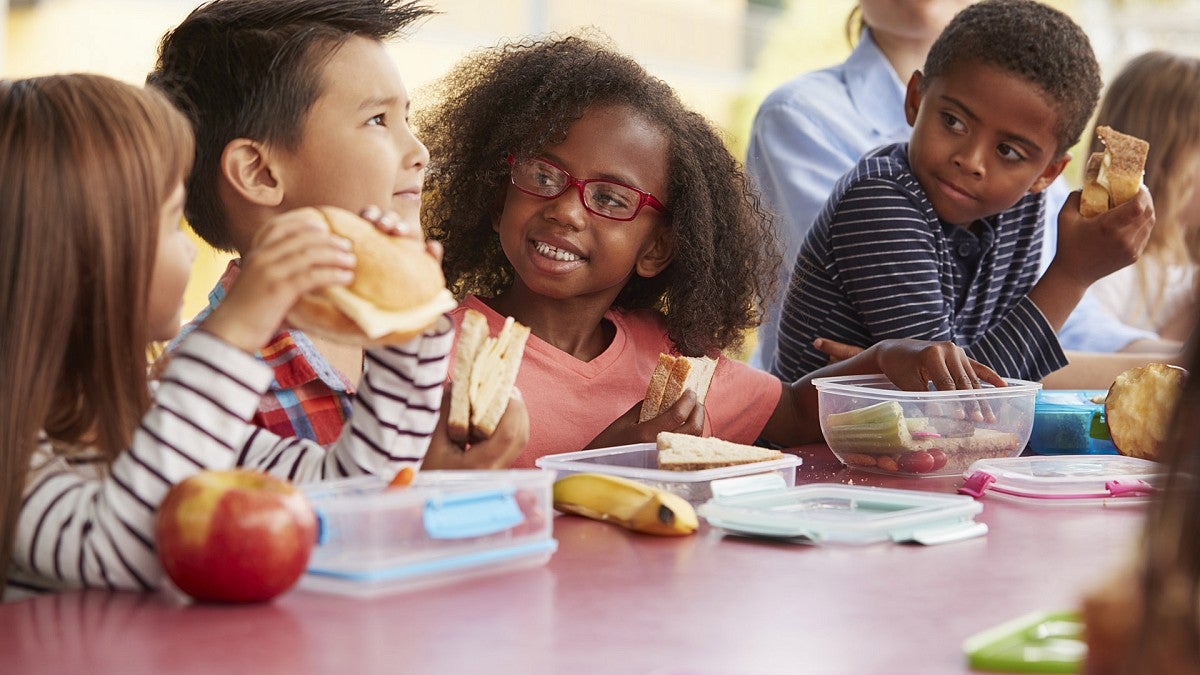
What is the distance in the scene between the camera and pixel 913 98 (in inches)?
126

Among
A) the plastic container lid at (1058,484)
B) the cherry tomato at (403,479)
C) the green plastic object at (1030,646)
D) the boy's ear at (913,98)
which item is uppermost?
the boy's ear at (913,98)

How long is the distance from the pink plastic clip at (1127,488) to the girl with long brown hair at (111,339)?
3.44 ft

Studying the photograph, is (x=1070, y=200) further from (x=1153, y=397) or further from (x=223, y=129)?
(x=223, y=129)

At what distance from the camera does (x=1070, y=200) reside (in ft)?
9.54

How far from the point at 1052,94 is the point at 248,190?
1.70 metres

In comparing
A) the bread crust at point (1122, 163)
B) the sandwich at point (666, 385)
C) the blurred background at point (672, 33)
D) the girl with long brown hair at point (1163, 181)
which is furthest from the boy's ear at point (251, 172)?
the blurred background at point (672, 33)

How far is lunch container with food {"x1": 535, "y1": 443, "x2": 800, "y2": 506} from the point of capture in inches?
71.7

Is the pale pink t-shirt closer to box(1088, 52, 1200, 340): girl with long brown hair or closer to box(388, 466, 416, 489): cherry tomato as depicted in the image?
box(388, 466, 416, 489): cherry tomato

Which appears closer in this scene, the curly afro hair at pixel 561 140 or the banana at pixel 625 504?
the banana at pixel 625 504

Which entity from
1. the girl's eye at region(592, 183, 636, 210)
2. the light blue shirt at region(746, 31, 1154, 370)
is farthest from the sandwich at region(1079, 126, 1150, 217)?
the girl's eye at region(592, 183, 636, 210)

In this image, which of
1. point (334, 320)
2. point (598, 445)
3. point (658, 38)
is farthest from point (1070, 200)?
point (658, 38)

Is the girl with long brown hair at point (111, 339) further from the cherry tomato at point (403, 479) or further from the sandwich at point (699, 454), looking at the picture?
the sandwich at point (699, 454)

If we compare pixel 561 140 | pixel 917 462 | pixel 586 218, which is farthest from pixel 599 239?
pixel 917 462

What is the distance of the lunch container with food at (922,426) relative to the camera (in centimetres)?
219
